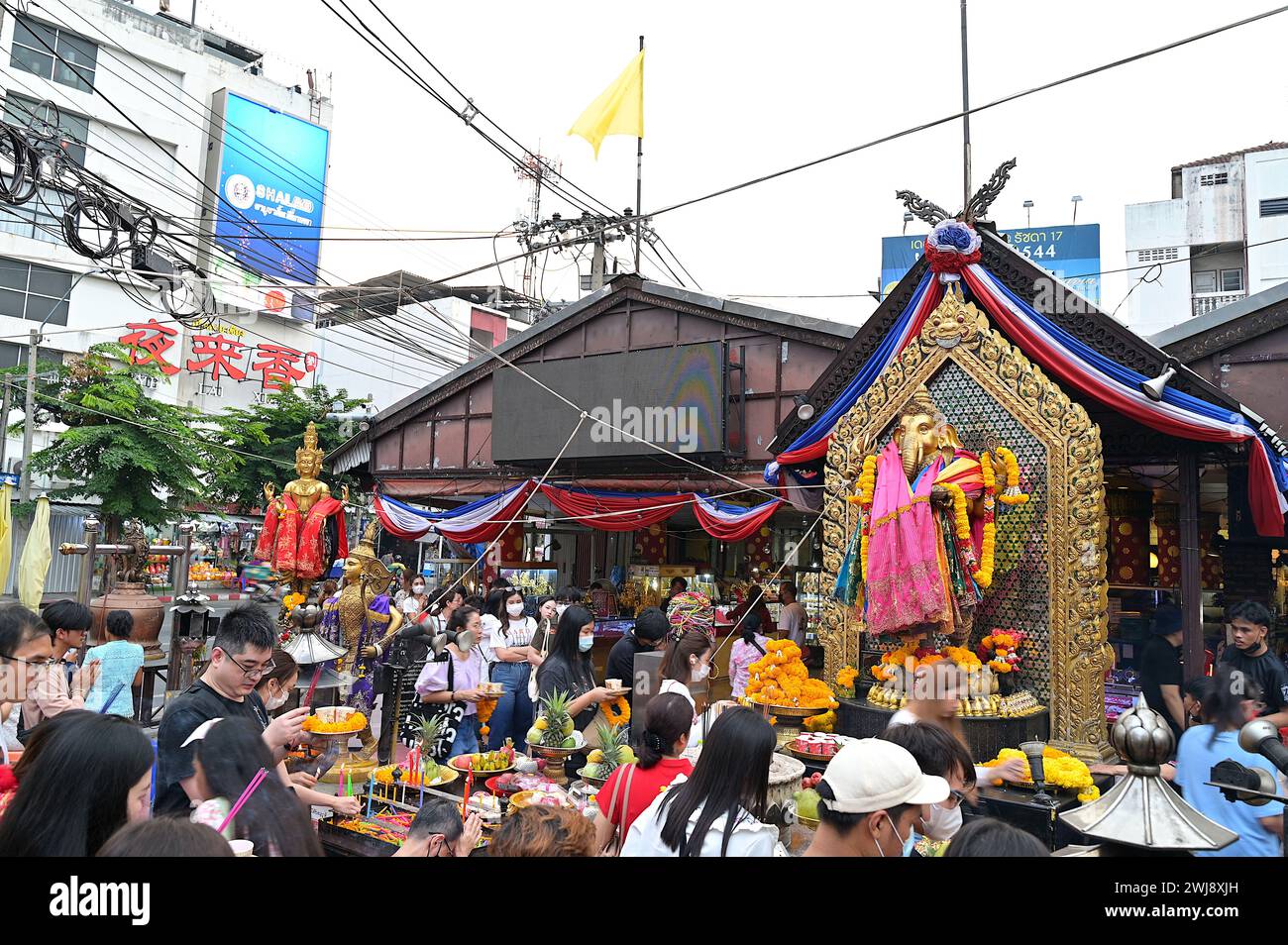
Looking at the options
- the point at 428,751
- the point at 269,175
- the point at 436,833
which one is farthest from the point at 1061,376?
the point at 269,175

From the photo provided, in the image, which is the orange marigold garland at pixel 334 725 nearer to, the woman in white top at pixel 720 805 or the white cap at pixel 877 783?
the woman in white top at pixel 720 805

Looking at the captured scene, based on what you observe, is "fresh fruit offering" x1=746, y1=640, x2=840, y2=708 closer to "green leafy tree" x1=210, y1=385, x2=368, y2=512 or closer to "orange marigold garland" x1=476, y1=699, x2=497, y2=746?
"orange marigold garland" x1=476, y1=699, x2=497, y2=746

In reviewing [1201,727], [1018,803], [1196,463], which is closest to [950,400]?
[1196,463]

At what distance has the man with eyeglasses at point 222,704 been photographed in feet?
10.6

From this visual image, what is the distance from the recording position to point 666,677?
614 cm

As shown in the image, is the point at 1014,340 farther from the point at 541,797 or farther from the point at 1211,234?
the point at 1211,234

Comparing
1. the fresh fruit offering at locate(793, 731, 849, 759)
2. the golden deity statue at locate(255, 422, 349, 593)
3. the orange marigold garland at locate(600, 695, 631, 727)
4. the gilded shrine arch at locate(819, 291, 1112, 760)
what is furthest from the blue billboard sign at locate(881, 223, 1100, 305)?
the orange marigold garland at locate(600, 695, 631, 727)

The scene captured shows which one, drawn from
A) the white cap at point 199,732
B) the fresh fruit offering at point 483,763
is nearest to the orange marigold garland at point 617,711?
the fresh fruit offering at point 483,763

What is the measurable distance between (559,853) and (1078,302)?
7374mm

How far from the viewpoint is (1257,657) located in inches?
211

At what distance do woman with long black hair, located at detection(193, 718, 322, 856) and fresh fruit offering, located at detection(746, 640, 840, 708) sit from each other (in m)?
5.87

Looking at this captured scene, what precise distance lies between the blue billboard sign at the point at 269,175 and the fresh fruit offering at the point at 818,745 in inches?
1108

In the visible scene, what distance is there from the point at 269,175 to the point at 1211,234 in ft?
107
